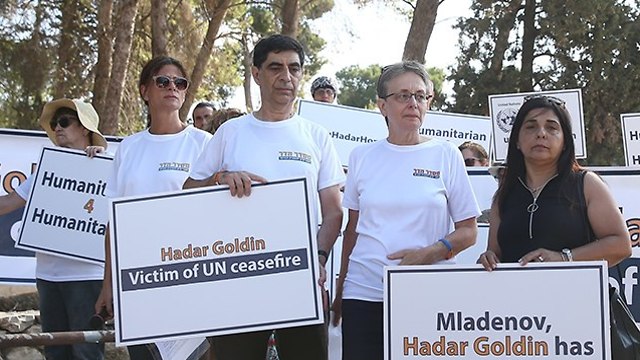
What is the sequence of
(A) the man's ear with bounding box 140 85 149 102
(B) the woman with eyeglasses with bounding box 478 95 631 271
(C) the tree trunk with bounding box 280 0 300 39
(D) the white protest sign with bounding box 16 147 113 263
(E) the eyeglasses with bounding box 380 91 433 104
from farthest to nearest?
(C) the tree trunk with bounding box 280 0 300 39 → (D) the white protest sign with bounding box 16 147 113 263 → (A) the man's ear with bounding box 140 85 149 102 → (E) the eyeglasses with bounding box 380 91 433 104 → (B) the woman with eyeglasses with bounding box 478 95 631 271

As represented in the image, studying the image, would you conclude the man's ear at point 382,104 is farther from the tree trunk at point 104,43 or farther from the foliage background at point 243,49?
the tree trunk at point 104,43

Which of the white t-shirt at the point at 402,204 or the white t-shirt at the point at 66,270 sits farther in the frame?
the white t-shirt at the point at 66,270

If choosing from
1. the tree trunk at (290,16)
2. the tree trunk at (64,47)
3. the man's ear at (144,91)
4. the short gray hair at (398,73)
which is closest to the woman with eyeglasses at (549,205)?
the short gray hair at (398,73)

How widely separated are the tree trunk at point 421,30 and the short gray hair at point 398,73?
8428 millimetres

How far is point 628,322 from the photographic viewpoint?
3.82 metres

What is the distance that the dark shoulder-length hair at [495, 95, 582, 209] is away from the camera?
392 centimetres

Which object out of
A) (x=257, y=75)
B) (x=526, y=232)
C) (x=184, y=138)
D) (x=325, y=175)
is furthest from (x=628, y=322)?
(x=184, y=138)

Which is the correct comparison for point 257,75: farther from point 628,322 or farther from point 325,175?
point 628,322

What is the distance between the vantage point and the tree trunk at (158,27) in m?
15.3

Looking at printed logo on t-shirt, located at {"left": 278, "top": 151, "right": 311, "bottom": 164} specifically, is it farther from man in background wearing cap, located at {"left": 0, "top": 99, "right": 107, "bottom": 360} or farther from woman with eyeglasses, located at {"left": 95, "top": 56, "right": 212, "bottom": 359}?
man in background wearing cap, located at {"left": 0, "top": 99, "right": 107, "bottom": 360}

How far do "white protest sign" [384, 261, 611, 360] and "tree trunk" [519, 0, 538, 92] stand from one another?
21.4m

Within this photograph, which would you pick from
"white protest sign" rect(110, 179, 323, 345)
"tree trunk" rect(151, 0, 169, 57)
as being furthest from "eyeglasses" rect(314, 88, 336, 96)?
"tree trunk" rect(151, 0, 169, 57)

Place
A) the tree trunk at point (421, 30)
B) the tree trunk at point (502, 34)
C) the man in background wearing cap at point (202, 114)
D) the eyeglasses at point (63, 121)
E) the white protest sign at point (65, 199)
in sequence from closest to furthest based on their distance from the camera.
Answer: the eyeglasses at point (63, 121) < the white protest sign at point (65, 199) < the man in background wearing cap at point (202, 114) < the tree trunk at point (421, 30) < the tree trunk at point (502, 34)

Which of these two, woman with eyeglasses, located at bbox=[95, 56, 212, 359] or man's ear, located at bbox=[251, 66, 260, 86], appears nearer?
man's ear, located at bbox=[251, 66, 260, 86]
